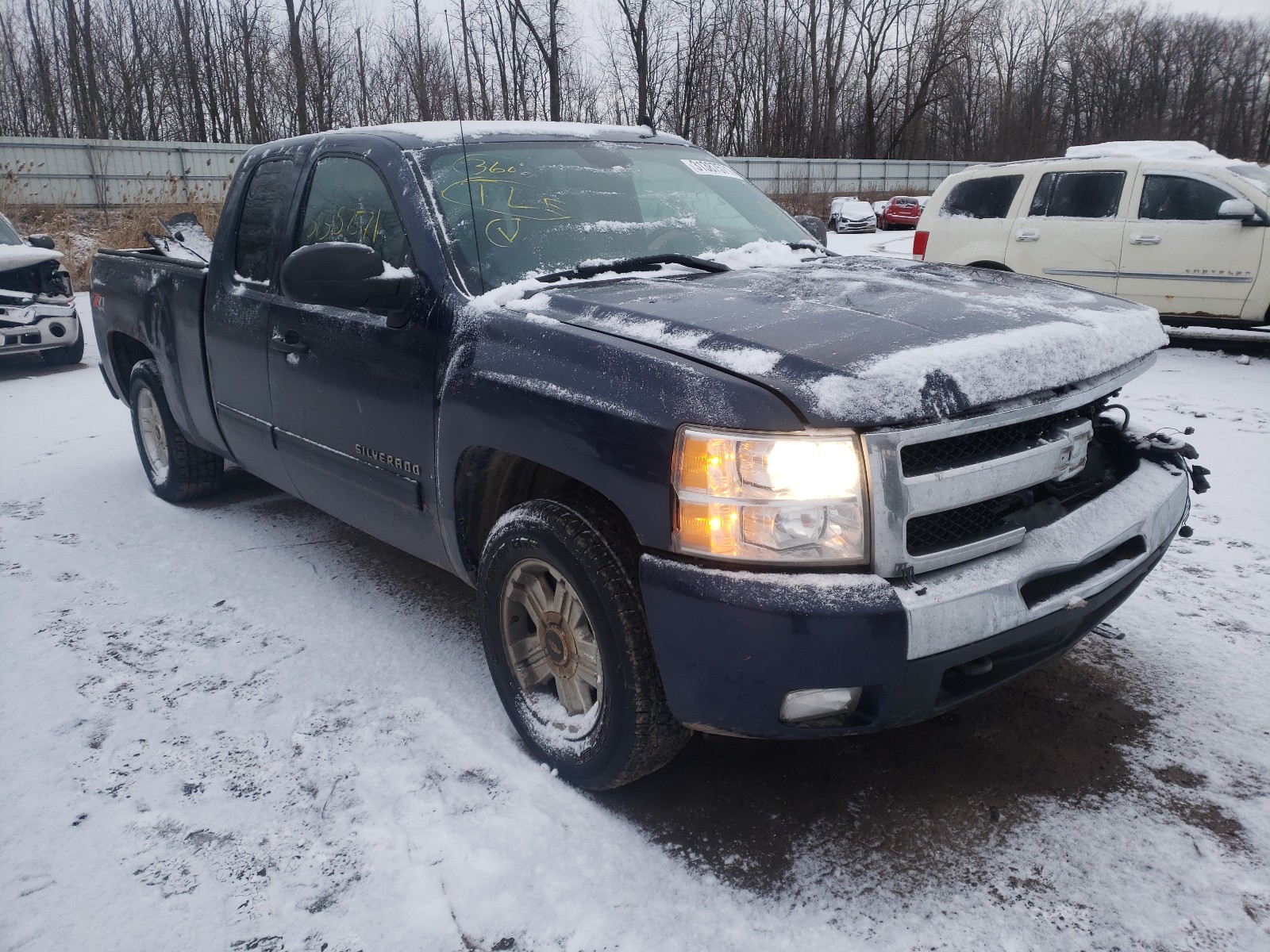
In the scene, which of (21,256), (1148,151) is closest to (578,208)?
(21,256)

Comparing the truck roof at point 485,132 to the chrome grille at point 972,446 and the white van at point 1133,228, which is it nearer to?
the chrome grille at point 972,446

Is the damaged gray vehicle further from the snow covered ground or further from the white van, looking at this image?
the white van

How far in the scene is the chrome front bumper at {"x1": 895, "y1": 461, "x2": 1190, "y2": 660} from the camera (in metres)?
1.93

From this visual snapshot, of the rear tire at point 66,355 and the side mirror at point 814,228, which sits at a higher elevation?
the side mirror at point 814,228

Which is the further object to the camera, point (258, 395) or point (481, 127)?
point (258, 395)

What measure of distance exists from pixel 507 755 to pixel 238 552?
230 cm

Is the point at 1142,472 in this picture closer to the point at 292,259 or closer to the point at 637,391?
the point at 637,391

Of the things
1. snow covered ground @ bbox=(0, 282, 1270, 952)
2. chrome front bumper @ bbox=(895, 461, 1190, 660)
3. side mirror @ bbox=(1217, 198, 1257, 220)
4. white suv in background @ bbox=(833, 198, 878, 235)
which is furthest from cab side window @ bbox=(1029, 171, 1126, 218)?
white suv in background @ bbox=(833, 198, 878, 235)

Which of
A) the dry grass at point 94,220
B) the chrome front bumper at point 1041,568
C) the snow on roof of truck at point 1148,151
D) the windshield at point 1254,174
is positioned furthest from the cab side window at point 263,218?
the dry grass at point 94,220

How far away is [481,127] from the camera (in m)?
3.31

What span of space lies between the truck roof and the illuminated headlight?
5.80 ft

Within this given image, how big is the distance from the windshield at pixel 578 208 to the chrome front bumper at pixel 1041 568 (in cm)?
151

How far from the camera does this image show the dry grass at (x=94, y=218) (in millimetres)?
16953

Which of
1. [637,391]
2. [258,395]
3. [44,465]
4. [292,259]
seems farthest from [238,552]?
[637,391]
